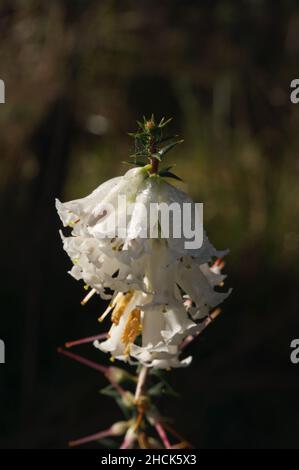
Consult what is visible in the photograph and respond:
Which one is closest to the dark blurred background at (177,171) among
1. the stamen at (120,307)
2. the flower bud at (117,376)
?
the flower bud at (117,376)

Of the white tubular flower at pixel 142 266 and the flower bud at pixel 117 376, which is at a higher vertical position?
the white tubular flower at pixel 142 266

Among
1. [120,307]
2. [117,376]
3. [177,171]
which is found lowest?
[117,376]

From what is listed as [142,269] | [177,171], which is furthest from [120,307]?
[177,171]

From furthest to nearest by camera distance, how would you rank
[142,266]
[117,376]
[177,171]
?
[177,171] → [117,376] → [142,266]

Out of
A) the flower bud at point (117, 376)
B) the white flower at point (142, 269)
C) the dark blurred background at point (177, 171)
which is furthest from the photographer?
the dark blurred background at point (177, 171)

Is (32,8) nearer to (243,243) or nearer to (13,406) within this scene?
(243,243)

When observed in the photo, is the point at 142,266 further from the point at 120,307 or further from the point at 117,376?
the point at 117,376

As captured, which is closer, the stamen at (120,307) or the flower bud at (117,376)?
the stamen at (120,307)

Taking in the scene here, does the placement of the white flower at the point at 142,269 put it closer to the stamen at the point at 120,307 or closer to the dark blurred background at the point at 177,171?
the stamen at the point at 120,307

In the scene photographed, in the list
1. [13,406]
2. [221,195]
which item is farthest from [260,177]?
[13,406]

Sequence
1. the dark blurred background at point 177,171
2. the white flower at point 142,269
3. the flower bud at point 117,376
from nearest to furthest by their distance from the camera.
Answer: the white flower at point 142,269, the flower bud at point 117,376, the dark blurred background at point 177,171
